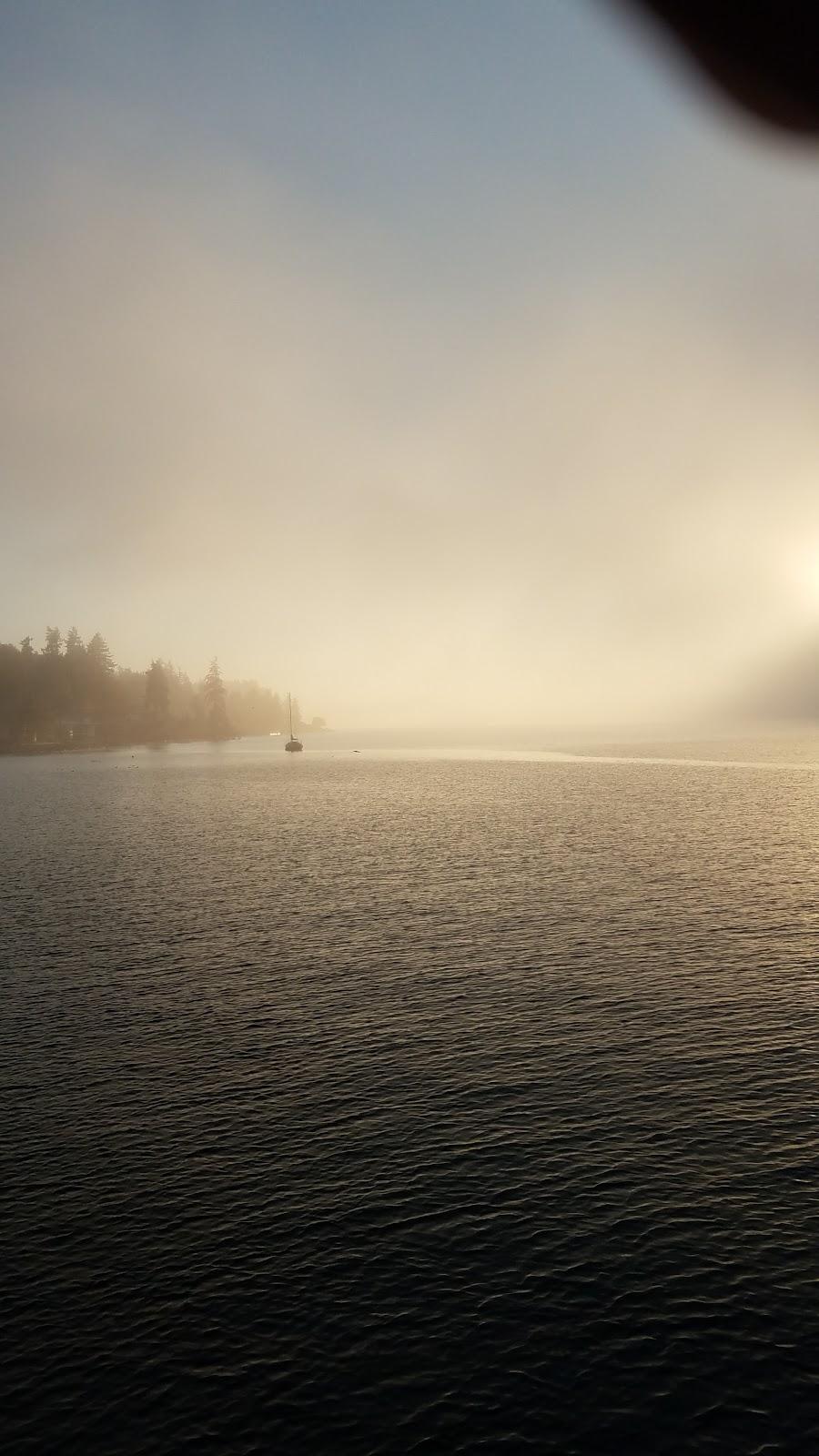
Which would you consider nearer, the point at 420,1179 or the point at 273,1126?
the point at 420,1179

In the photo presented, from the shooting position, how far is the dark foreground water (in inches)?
834

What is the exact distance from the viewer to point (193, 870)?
85.4 meters

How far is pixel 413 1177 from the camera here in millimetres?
29938

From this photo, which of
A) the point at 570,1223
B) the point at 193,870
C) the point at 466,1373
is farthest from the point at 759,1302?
the point at 193,870

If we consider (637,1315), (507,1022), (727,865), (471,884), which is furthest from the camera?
(727,865)

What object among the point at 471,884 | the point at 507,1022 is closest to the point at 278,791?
the point at 471,884

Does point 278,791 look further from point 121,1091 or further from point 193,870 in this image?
point 121,1091

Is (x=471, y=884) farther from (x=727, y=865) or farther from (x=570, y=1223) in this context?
(x=570, y=1223)

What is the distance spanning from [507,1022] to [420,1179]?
1403 cm

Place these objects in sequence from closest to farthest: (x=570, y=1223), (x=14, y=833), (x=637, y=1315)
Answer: (x=637, y=1315)
(x=570, y=1223)
(x=14, y=833)

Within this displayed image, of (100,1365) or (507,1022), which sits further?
(507,1022)

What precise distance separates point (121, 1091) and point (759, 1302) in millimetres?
24995

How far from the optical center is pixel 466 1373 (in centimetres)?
2183

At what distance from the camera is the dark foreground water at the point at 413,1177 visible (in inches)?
834
